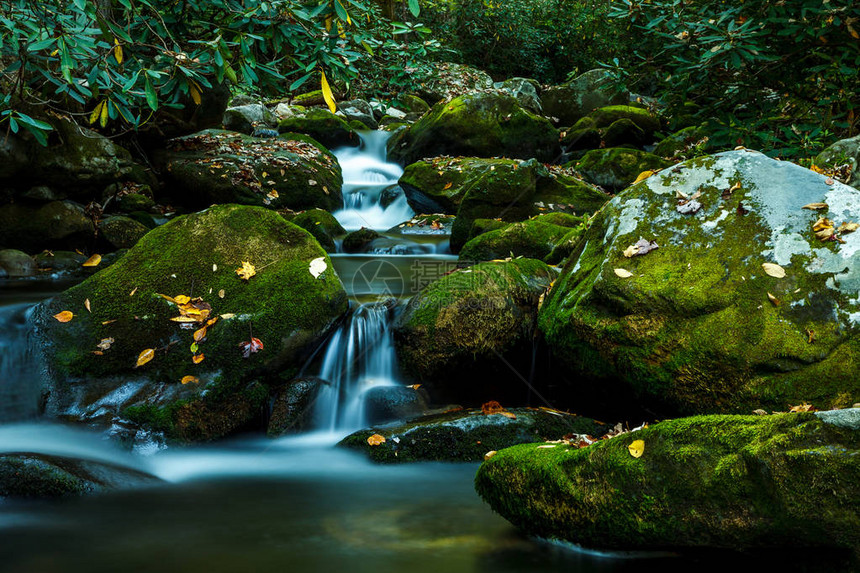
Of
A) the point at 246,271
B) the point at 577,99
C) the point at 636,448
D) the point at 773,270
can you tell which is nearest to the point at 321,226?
A: the point at 246,271

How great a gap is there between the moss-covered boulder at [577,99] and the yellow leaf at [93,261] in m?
13.7

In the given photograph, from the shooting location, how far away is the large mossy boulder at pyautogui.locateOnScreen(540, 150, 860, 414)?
3.56m

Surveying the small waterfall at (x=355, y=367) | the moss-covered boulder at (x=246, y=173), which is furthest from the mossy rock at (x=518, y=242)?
the moss-covered boulder at (x=246, y=173)

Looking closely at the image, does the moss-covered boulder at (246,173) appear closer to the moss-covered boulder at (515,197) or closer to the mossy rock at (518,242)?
the moss-covered boulder at (515,197)

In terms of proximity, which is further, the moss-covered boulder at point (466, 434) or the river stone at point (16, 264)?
the river stone at point (16, 264)

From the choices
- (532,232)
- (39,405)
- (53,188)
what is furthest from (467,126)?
(39,405)

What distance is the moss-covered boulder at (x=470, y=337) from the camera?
507 centimetres

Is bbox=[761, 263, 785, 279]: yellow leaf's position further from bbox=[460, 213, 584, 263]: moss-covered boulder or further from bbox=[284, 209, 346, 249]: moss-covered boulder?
bbox=[284, 209, 346, 249]: moss-covered boulder

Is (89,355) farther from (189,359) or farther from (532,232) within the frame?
(532,232)

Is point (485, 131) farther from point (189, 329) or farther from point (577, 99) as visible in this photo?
point (189, 329)

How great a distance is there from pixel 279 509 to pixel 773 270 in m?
3.58

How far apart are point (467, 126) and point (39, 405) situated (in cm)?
1062

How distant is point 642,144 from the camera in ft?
48.8

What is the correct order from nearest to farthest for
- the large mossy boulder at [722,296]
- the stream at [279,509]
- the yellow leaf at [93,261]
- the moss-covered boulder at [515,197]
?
the stream at [279,509], the large mossy boulder at [722,296], the yellow leaf at [93,261], the moss-covered boulder at [515,197]
